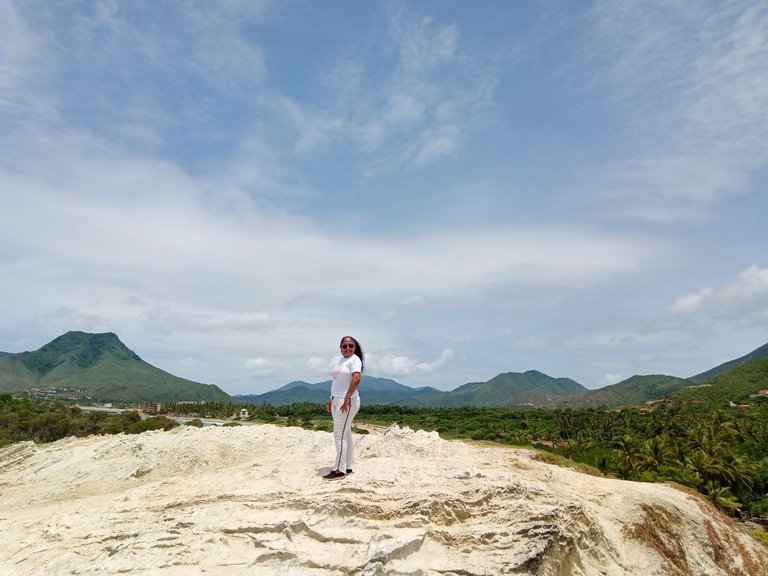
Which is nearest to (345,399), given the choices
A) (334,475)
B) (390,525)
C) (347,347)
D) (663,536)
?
(347,347)

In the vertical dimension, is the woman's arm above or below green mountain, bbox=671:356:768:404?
below

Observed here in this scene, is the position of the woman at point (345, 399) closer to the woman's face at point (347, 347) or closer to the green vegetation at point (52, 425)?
the woman's face at point (347, 347)

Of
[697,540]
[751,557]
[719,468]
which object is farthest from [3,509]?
[719,468]

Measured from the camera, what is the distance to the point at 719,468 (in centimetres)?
3934

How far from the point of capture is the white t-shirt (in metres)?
9.80

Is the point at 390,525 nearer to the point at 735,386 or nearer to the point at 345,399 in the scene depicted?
the point at 345,399

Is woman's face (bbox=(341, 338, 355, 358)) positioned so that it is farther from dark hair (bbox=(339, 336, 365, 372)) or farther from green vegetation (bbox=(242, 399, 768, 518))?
green vegetation (bbox=(242, 399, 768, 518))

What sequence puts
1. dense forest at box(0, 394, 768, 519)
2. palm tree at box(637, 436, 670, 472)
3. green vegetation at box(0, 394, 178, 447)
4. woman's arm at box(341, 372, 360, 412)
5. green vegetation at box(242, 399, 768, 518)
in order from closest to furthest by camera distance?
woman's arm at box(341, 372, 360, 412) → green vegetation at box(242, 399, 768, 518) → dense forest at box(0, 394, 768, 519) → palm tree at box(637, 436, 670, 472) → green vegetation at box(0, 394, 178, 447)

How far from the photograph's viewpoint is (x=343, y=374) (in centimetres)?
986

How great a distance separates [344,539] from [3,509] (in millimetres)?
11712

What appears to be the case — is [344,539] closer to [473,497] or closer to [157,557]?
[473,497]

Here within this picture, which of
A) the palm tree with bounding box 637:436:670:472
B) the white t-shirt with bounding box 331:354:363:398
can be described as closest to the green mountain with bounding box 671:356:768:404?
the palm tree with bounding box 637:436:670:472

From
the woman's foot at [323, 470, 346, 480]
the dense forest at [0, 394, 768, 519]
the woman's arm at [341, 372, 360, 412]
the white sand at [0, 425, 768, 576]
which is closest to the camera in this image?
the white sand at [0, 425, 768, 576]

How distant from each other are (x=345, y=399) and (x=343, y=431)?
0.78m
